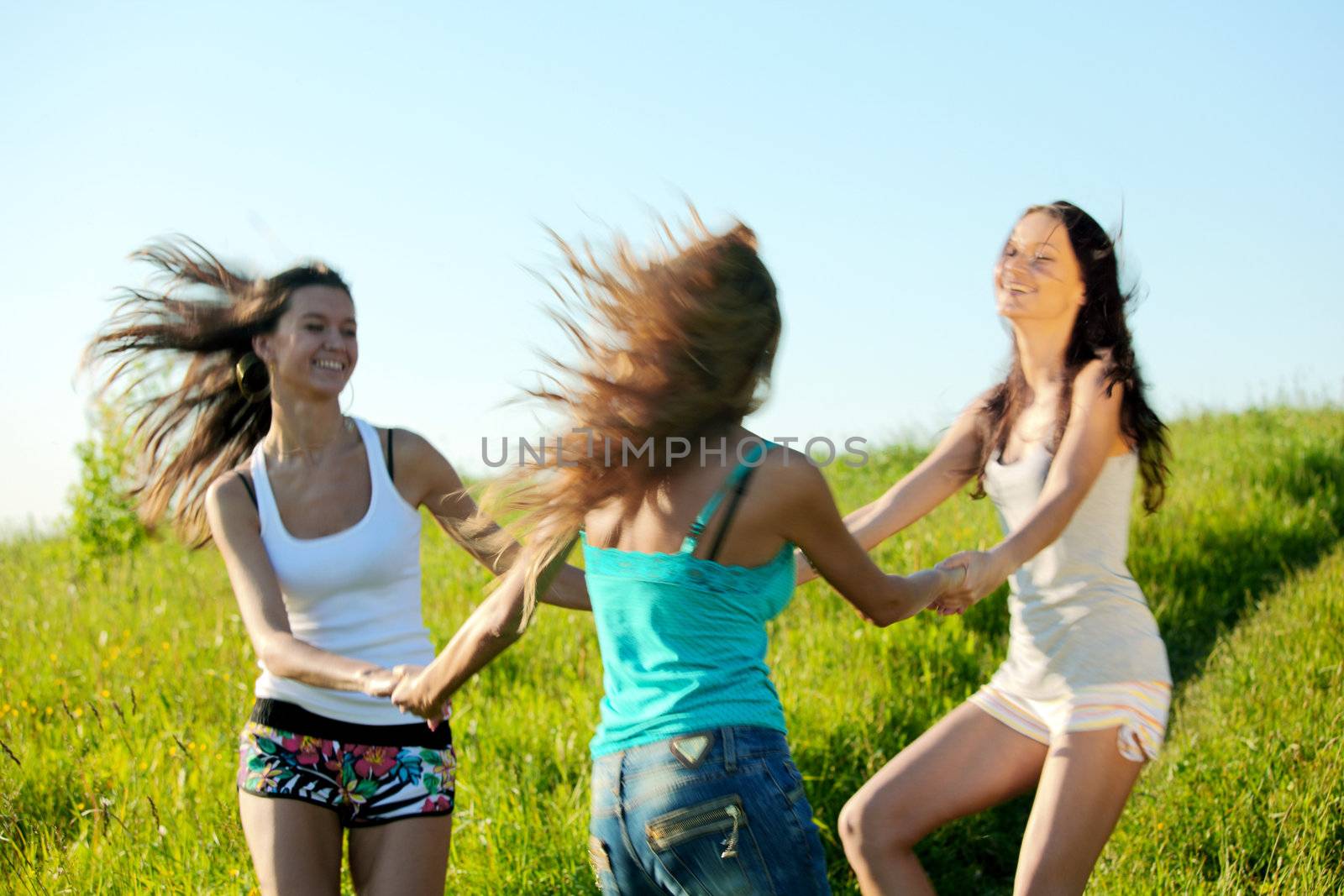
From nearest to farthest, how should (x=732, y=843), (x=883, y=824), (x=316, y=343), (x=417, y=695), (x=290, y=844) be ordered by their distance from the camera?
(x=732, y=843) → (x=417, y=695) → (x=290, y=844) → (x=883, y=824) → (x=316, y=343)

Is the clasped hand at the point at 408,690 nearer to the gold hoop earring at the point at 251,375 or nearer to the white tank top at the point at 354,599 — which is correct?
the white tank top at the point at 354,599

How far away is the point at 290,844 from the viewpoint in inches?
122

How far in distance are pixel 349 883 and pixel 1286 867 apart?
345 cm

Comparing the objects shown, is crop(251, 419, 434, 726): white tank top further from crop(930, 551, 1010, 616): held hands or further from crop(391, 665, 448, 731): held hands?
crop(930, 551, 1010, 616): held hands

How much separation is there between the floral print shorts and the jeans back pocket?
114 cm

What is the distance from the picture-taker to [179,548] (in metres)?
10.9

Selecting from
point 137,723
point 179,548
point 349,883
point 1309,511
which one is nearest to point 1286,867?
point 349,883

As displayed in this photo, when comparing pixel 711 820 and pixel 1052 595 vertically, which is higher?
pixel 1052 595

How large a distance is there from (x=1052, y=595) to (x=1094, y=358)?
74 centimetres

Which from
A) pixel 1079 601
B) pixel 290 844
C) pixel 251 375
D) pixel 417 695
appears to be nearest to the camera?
pixel 417 695

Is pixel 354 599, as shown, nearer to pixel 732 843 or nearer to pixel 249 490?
pixel 249 490

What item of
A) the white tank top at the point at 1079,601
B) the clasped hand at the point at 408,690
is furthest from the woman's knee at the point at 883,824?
the clasped hand at the point at 408,690

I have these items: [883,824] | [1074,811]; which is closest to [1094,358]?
[1074,811]

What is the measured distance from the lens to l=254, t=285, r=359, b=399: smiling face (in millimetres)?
3512
